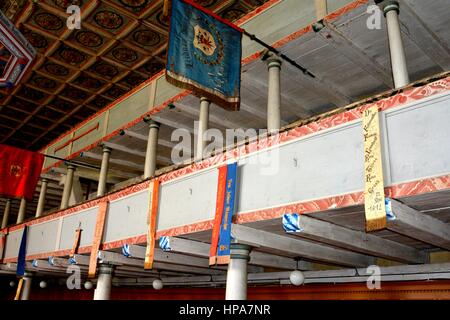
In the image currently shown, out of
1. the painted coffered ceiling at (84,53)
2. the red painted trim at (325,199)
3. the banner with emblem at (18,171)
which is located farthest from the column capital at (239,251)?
the banner with emblem at (18,171)

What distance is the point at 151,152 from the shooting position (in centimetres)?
→ 1063

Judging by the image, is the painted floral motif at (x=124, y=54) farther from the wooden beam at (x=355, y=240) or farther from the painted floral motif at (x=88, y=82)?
the wooden beam at (x=355, y=240)

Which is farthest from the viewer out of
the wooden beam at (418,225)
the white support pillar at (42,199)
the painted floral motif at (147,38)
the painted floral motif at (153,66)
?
the white support pillar at (42,199)

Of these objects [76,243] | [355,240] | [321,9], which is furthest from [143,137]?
[355,240]

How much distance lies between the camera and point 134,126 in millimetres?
11812

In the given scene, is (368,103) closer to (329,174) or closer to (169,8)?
(329,174)

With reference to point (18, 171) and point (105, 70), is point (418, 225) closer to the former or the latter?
point (105, 70)

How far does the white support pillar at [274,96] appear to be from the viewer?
25.1 ft

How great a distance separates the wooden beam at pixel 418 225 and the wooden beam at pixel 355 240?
3.01 ft

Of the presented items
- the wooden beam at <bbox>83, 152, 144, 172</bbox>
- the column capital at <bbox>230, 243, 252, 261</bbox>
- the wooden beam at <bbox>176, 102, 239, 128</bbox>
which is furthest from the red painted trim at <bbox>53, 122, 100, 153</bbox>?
the column capital at <bbox>230, 243, 252, 261</bbox>

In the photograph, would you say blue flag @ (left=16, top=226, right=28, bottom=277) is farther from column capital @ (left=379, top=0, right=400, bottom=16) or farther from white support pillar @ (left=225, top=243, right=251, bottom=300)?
column capital @ (left=379, top=0, right=400, bottom=16)

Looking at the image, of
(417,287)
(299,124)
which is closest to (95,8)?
(299,124)

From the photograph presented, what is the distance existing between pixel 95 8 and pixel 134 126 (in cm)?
324

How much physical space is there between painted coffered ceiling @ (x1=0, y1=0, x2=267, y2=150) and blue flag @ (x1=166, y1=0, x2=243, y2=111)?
14.4ft
